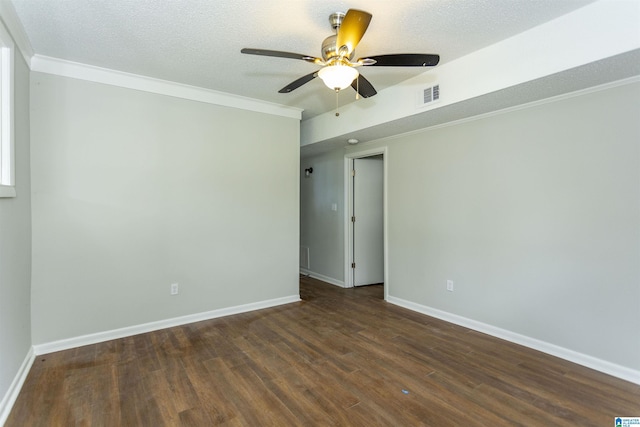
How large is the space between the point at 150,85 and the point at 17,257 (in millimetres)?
1901

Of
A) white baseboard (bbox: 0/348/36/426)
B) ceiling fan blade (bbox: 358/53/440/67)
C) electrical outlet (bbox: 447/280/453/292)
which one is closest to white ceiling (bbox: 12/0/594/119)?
ceiling fan blade (bbox: 358/53/440/67)

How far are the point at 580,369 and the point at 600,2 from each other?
2.56 meters

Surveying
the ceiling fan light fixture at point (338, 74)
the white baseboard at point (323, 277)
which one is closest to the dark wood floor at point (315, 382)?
the white baseboard at point (323, 277)

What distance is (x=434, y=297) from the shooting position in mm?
3613

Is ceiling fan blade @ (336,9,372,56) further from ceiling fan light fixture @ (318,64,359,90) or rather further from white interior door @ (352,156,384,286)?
Answer: white interior door @ (352,156,384,286)

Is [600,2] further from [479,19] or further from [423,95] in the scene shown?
[423,95]

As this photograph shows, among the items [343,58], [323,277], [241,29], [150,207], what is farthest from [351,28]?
[323,277]

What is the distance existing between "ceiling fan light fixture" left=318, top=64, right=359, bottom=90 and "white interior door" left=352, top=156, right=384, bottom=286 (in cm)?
292

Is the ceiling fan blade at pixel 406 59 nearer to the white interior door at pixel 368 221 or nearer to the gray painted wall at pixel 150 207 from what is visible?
the gray painted wall at pixel 150 207

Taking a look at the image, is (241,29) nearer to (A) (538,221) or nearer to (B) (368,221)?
(A) (538,221)

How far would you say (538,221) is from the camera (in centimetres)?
276

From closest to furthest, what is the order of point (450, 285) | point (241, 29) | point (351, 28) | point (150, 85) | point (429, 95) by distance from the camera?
point (351, 28) → point (241, 29) → point (429, 95) → point (150, 85) → point (450, 285)

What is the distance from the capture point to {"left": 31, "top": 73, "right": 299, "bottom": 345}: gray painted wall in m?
2.74

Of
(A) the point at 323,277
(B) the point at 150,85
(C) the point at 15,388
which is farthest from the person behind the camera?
(A) the point at 323,277
